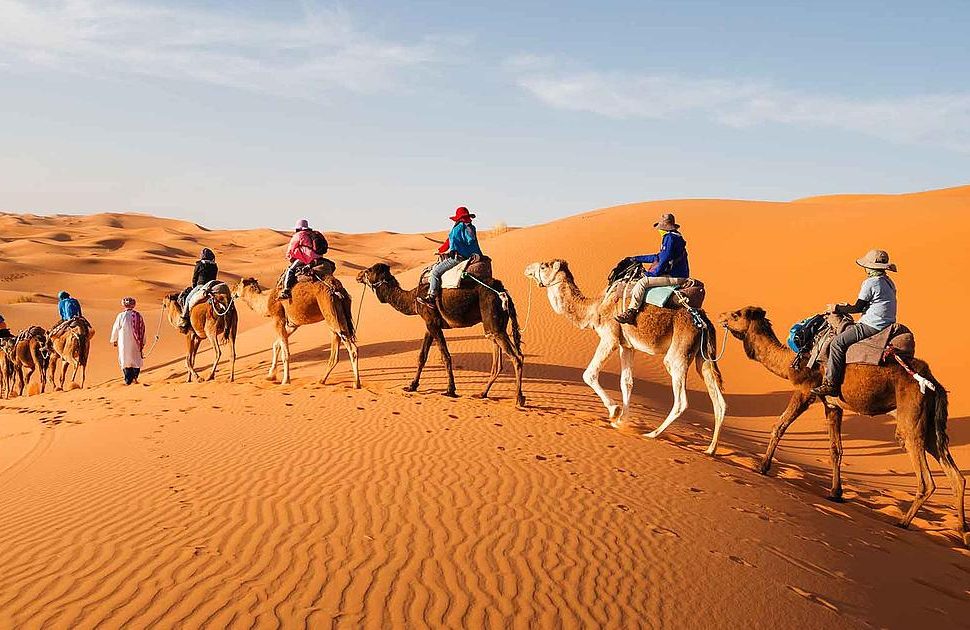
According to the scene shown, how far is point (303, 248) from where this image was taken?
43.1 ft

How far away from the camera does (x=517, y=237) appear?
28.2 metres

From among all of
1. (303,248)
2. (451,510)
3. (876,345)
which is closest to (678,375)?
(876,345)

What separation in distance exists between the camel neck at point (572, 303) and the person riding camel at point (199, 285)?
7978 mm

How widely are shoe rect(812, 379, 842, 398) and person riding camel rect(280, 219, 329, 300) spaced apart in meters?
9.02

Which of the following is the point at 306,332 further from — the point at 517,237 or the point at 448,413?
the point at 448,413

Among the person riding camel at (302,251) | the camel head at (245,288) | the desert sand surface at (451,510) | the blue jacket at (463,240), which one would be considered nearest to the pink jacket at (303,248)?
the person riding camel at (302,251)

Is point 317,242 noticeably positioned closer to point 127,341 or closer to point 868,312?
point 127,341

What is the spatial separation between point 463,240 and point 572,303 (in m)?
2.22

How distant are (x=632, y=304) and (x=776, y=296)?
14.0m

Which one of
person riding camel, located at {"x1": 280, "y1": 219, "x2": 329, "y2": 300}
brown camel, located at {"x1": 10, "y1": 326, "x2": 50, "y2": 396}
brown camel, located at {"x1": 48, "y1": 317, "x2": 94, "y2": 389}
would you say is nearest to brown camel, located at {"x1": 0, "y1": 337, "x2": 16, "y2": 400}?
brown camel, located at {"x1": 10, "y1": 326, "x2": 50, "y2": 396}

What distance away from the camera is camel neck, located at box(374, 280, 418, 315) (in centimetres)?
1238

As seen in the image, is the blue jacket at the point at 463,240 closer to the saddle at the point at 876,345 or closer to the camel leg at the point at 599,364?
the camel leg at the point at 599,364

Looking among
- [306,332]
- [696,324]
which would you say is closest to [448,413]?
[696,324]

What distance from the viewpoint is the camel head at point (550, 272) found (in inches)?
440
